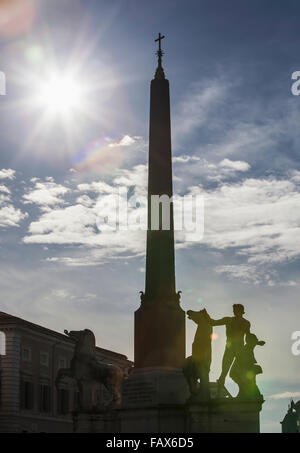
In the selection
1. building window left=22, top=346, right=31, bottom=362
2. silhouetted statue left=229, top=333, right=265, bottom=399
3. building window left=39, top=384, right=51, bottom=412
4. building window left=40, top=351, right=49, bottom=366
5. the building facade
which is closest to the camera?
silhouetted statue left=229, top=333, right=265, bottom=399

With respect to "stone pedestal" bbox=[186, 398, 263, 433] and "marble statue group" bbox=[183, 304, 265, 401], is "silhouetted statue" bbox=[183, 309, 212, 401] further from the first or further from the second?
"stone pedestal" bbox=[186, 398, 263, 433]

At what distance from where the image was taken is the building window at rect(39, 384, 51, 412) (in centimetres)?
4638

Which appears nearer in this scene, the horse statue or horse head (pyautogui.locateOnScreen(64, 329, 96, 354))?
the horse statue

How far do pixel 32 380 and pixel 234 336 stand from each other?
2808 centimetres

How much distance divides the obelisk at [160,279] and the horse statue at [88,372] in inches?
55.7

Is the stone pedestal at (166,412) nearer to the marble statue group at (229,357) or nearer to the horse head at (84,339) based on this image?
the marble statue group at (229,357)

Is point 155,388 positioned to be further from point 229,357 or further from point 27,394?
point 27,394

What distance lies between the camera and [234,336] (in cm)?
1981

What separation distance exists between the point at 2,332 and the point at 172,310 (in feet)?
81.6

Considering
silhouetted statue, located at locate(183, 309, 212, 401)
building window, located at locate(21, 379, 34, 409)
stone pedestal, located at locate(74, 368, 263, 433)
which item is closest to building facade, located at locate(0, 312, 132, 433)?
building window, located at locate(21, 379, 34, 409)

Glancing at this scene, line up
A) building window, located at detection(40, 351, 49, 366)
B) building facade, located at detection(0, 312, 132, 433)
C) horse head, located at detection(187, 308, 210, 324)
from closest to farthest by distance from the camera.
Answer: horse head, located at detection(187, 308, 210, 324) < building facade, located at detection(0, 312, 132, 433) < building window, located at detection(40, 351, 49, 366)

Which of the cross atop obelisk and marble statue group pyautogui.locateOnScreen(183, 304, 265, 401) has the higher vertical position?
the cross atop obelisk

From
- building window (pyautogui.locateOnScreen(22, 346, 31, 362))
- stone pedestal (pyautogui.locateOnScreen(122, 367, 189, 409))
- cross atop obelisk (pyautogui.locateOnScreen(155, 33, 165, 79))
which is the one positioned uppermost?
cross atop obelisk (pyautogui.locateOnScreen(155, 33, 165, 79))
